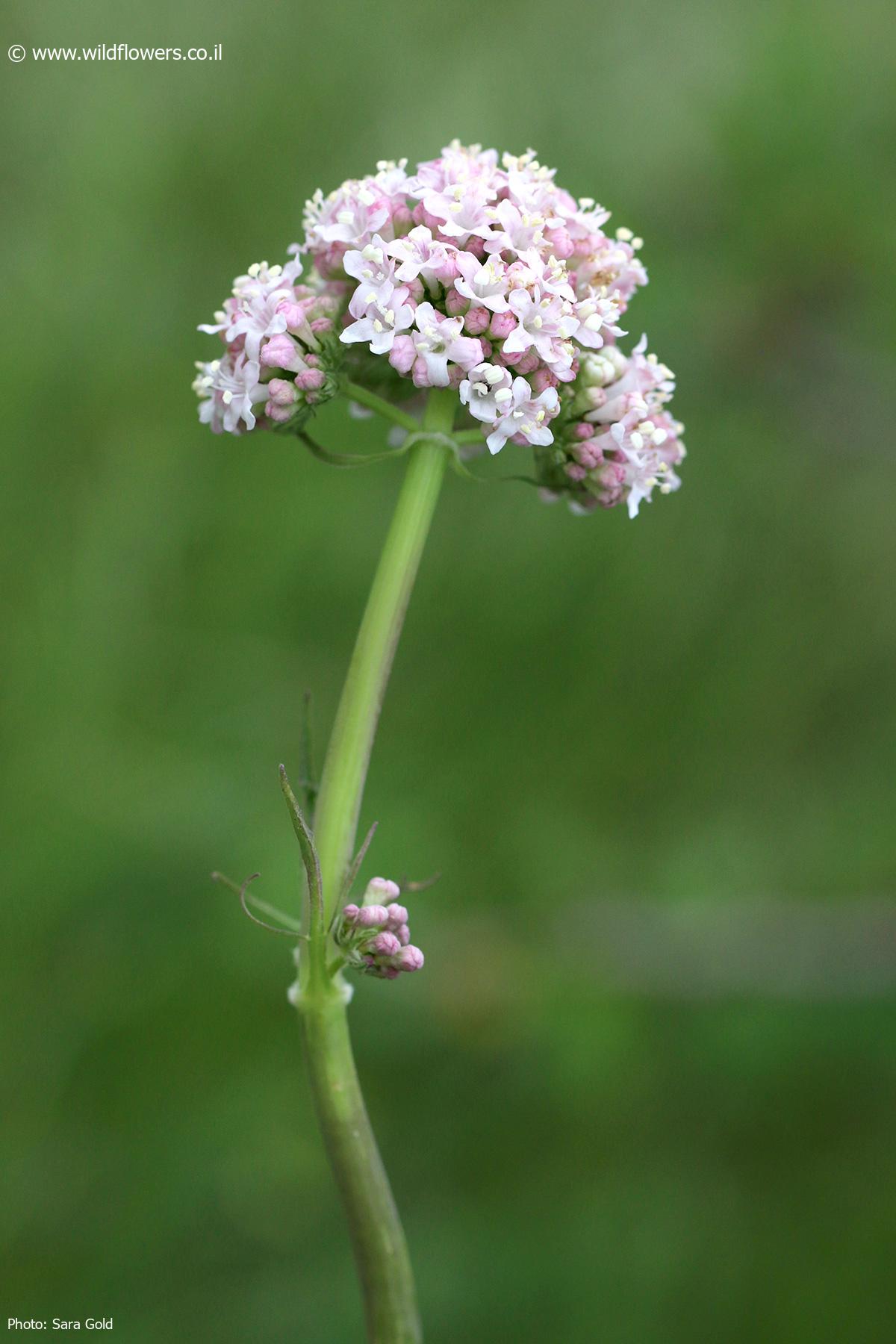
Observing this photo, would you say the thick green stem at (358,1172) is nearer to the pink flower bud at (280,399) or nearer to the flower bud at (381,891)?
the flower bud at (381,891)

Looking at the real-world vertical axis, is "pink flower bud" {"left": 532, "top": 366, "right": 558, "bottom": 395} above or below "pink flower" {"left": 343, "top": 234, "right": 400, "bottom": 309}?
below

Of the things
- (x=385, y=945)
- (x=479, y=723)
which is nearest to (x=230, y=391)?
(x=385, y=945)

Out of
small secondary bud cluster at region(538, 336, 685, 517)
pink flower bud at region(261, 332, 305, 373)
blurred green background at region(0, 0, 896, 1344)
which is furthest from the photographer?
blurred green background at region(0, 0, 896, 1344)

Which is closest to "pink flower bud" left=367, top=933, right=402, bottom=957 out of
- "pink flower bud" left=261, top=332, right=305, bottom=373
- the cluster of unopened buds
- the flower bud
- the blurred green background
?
the cluster of unopened buds

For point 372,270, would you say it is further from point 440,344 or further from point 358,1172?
point 358,1172

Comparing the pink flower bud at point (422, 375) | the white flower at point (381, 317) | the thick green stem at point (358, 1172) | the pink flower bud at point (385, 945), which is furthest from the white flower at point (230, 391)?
the thick green stem at point (358, 1172)

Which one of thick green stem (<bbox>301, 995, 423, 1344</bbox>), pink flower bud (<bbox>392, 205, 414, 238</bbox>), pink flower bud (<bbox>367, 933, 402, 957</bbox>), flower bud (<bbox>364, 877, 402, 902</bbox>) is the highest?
pink flower bud (<bbox>392, 205, 414, 238</bbox>)

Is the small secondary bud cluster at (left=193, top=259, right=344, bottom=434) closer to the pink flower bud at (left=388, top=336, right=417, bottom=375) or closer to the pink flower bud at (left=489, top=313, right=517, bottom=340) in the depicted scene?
the pink flower bud at (left=388, top=336, right=417, bottom=375)
